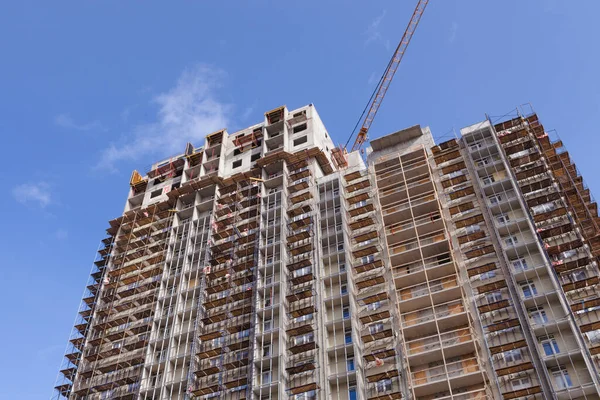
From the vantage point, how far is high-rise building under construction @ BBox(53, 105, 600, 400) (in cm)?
4950

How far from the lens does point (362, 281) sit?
190 feet

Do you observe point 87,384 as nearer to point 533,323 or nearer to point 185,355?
point 185,355

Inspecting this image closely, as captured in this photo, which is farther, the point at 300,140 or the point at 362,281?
the point at 300,140

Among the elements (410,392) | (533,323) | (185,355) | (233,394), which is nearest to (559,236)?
(533,323)

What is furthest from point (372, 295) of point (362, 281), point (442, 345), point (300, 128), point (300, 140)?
point (300, 128)

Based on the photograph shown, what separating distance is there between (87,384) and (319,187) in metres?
30.5

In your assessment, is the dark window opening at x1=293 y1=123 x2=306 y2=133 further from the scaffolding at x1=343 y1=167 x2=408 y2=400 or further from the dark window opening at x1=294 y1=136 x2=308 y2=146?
the scaffolding at x1=343 y1=167 x2=408 y2=400

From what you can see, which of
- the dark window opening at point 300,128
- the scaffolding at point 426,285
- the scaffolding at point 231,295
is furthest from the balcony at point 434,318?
the dark window opening at point 300,128

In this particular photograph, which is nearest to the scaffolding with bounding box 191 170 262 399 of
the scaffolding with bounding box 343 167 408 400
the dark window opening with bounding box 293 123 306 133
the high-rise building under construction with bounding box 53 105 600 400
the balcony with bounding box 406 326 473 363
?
the high-rise building under construction with bounding box 53 105 600 400

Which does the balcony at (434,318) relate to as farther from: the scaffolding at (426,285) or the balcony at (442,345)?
the balcony at (442,345)

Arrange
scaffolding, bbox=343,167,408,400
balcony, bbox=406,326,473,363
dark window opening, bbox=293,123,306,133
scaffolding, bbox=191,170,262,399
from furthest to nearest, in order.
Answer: dark window opening, bbox=293,123,306,133, scaffolding, bbox=191,170,262,399, scaffolding, bbox=343,167,408,400, balcony, bbox=406,326,473,363

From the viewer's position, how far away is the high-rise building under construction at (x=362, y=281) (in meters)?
49.5

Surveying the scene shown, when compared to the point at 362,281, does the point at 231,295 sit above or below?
above

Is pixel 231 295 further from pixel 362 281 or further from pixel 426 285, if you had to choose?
pixel 426 285
